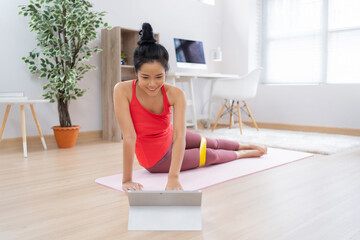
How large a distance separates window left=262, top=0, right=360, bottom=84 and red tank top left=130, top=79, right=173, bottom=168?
3.01 metres

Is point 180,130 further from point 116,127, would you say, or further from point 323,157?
point 116,127

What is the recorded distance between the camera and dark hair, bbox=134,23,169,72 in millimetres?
1349

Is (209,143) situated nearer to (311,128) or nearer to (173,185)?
(173,185)

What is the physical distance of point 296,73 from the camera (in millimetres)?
4363

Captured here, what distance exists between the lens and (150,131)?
1.70 metres

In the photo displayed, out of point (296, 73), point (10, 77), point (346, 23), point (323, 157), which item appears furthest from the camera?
point (296, 73)

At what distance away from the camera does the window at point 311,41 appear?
12.8 ft

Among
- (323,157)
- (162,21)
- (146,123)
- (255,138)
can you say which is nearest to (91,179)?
(146,123)

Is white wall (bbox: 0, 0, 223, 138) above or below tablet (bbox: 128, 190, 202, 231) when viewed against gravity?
above

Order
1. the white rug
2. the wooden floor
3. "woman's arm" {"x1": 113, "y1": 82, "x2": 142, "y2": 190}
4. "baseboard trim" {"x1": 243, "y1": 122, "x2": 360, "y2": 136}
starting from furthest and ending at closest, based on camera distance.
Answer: "baseboard trim" {"x1": 243, "y1": 122, "x2": 360, "y2": 136}
the white rug
"woman's arm" {"x1": 113, "y1": 82, "x2": 142, "y2": 190}
the wooden floor

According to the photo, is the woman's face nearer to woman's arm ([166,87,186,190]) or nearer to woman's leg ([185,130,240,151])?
woman's arm ([166,87,186,190])

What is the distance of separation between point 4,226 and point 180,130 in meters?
0.77

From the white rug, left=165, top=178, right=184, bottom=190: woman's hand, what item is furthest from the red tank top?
the white rug

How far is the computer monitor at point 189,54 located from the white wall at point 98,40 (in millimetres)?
178
